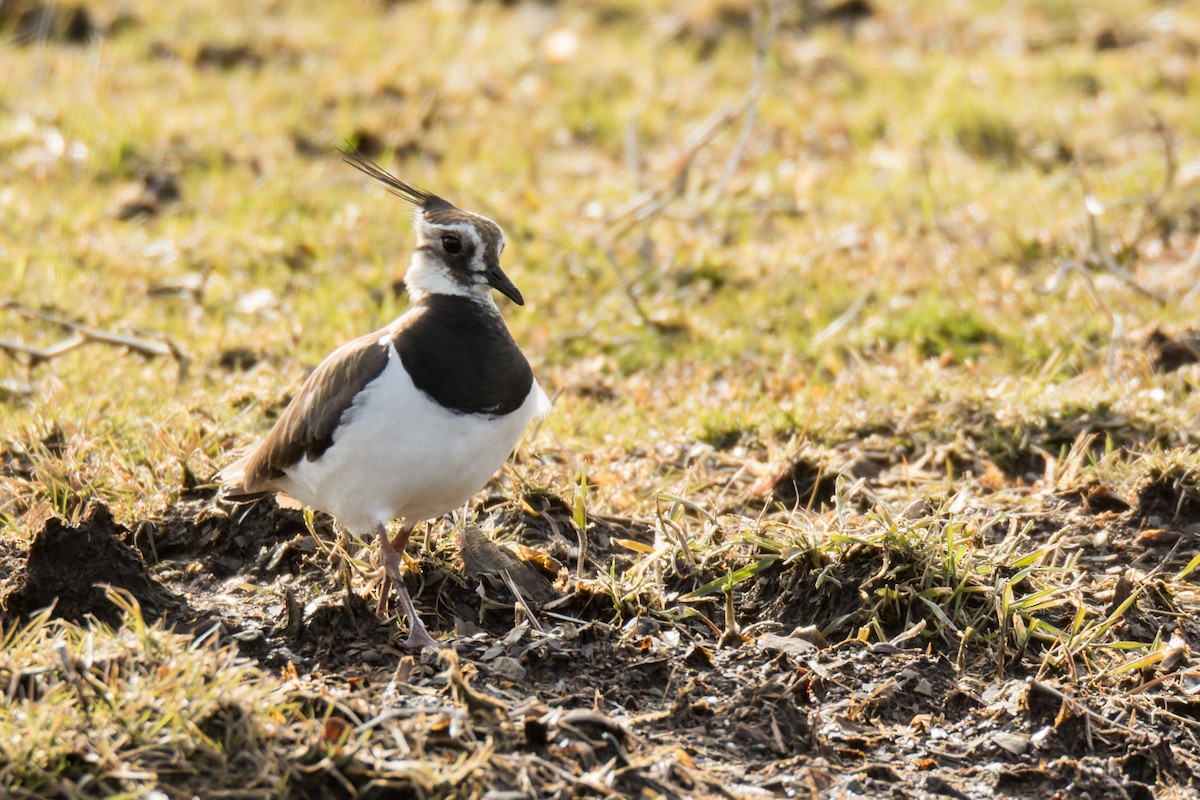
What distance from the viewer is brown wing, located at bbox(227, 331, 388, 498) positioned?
3855mm

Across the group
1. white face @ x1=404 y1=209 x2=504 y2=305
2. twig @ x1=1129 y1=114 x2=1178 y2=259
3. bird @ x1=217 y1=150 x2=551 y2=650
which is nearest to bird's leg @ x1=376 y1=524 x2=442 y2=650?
bird @ x1=217 y1=150 x2=551 y2=650

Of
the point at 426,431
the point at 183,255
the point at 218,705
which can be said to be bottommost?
the point at 183,255

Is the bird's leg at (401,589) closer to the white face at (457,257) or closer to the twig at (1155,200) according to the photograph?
the white face at (457,257)

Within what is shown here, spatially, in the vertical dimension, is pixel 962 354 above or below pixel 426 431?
below

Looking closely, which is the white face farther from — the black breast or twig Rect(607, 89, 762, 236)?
twig Rect(607, 89, 762, 236)

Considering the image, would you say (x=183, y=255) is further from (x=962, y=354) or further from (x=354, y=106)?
(x=962, y=354)

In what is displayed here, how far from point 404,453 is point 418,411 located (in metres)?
0.11

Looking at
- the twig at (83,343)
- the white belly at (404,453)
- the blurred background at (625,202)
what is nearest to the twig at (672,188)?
the blurred background at (625,202)

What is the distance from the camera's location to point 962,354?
5875 mm

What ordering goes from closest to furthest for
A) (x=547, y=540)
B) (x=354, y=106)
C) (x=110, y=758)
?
1. (x=110, y=758)
2. (x=547, y=540)
3. (x=354, y=106)

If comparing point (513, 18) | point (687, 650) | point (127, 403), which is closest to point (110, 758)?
point (687, 650)

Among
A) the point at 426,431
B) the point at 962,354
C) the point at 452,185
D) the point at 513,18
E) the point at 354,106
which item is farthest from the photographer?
the point at 513,18

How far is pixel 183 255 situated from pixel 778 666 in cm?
389

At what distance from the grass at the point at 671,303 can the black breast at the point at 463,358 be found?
1.95 feet
